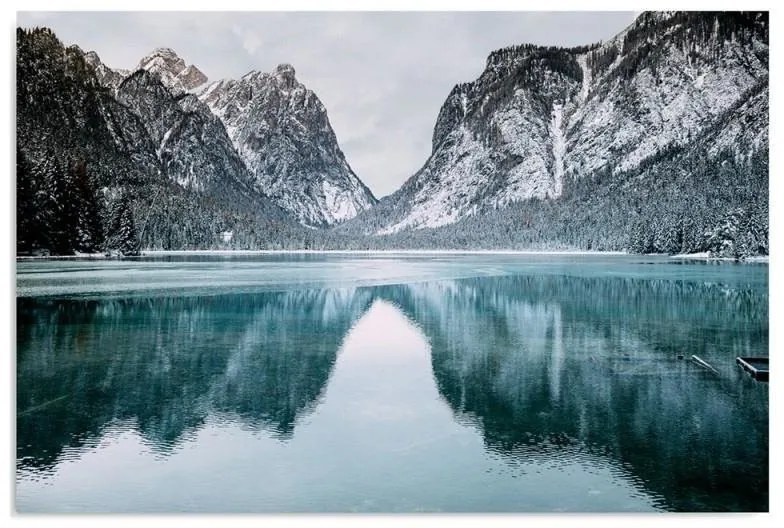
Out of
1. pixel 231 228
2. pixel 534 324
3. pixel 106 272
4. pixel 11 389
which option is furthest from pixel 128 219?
Answer: pixel 231 228

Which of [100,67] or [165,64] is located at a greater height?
[165,64]

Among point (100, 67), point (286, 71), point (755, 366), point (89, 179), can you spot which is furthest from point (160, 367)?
point (89, 179)

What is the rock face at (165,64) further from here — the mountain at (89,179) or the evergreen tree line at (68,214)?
the evergreen tree line at (68,214)

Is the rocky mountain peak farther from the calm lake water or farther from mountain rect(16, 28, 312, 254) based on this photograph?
the calm lake water

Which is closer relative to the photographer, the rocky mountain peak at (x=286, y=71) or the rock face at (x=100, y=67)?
the rocky mountain peak at (x=286, y=71)

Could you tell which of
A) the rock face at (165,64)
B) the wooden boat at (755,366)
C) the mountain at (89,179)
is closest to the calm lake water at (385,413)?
the wooden boat at (755,366)

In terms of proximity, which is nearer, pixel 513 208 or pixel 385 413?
pixel 385 413

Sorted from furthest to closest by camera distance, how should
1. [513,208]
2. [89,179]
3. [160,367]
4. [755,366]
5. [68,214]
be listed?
[513,208] < [89,179] < [68,214] < [160,367] < [755,366]

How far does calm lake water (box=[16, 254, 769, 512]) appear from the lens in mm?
8781

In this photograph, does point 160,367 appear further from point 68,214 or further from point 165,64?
point 165,64

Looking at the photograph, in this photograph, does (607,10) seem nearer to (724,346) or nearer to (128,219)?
(724,346)

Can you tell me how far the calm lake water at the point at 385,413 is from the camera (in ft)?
28.8

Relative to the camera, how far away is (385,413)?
11.6 metres

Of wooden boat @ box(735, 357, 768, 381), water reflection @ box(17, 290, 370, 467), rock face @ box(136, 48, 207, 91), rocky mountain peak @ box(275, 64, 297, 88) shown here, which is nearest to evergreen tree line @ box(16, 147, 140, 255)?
water reflection @ box(17, 290, 370, 467)
